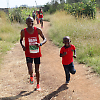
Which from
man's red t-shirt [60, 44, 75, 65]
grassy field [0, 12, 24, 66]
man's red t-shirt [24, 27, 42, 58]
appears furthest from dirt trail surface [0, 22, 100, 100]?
grassy field [0, 12, 24, 66]

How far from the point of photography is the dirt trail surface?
3.93 metres

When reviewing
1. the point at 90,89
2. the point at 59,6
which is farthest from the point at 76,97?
the point at 59,6

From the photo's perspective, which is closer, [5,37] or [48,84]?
[48,84]

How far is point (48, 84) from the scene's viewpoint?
4.67 meters

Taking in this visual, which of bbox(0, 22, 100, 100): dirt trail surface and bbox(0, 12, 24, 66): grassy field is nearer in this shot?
bbox(0, 22, 100, 100): dirt trail surface

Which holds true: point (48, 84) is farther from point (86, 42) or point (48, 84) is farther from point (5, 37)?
point (5, 37)

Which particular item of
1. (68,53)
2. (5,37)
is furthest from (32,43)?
(5,37)

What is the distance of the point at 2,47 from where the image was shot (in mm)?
8469

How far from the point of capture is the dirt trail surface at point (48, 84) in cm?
393

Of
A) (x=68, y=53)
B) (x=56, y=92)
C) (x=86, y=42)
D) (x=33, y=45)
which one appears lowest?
(x=56, y=92)

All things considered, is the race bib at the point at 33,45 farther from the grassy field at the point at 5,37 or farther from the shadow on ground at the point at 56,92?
the grassy field at the point at 5,37

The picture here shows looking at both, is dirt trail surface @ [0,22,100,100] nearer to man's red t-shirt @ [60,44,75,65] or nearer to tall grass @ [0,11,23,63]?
man's red t-shirt @ [60,44,75,65]

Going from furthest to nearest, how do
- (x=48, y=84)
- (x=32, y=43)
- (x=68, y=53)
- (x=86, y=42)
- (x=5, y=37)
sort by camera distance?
(x=5, y=37) → (x=86, y=42) → (x=48, y=84) → (x=68, y=53) → (x=32, y=43)

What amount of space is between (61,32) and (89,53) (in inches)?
160
